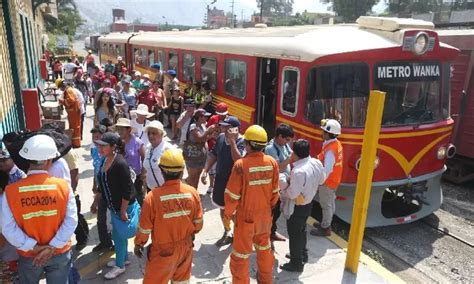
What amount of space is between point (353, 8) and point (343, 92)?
61460 millimetres

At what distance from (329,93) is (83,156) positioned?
5.55 m

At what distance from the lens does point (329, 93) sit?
5645 millimetres

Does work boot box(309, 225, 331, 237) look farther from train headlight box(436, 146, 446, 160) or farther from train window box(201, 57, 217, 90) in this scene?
train window box(201, 57, 217, 90)

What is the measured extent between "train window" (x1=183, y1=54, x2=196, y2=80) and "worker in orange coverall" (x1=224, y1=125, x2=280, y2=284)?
6861mm

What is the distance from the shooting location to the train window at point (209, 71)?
9.15m

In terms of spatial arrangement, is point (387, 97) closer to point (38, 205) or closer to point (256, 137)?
point (256, 137)

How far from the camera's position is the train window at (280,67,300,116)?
6019 millimetres

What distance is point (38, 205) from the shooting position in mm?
2961

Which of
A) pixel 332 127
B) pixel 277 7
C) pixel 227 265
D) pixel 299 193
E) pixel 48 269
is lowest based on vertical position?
pixel 227 265

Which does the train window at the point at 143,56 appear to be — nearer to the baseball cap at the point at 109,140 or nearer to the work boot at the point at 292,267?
the baseball cap at the point at 109,140

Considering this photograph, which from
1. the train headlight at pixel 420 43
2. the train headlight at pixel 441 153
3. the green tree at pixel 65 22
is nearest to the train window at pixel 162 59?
the train headlight at pixel 420 43

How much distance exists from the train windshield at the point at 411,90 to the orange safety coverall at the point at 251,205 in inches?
104

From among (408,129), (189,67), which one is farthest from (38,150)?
(189,67)

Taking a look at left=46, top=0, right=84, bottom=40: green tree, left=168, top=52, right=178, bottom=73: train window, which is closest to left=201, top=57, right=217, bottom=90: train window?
left=168, top=52, right=178, bottom=73: train window
